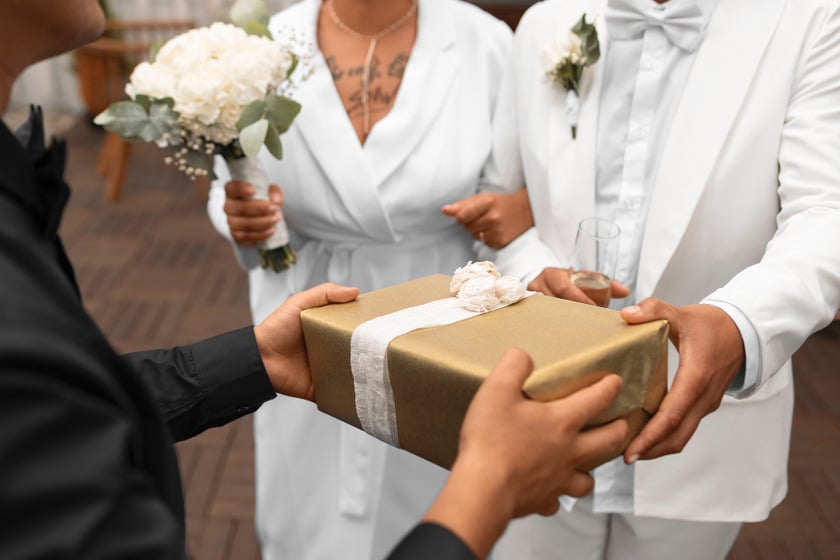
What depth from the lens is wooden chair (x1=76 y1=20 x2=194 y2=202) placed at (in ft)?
18.7

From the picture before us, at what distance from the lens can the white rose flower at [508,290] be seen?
3.62ft

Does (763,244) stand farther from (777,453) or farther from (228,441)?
(228,441)

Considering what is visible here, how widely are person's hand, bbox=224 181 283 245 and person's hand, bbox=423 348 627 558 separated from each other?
3.48ft

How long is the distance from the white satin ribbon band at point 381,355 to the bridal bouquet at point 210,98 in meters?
0.67

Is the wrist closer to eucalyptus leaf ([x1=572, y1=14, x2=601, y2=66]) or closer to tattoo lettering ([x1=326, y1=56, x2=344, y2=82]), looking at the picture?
eucalyptus leaf ([x1=572, y1=14, x2=601, y2=66])

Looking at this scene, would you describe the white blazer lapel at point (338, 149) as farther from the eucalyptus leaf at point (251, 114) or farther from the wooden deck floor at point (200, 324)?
the wooden deck floor at point (200, 324)

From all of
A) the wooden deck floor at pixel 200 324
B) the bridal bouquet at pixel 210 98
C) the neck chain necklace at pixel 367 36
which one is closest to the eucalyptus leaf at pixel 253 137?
the bridal bouquet at pixel 210 98

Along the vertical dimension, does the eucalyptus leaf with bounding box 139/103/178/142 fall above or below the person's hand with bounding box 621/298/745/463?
above

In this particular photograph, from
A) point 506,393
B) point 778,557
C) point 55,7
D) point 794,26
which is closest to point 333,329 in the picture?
point 506,393

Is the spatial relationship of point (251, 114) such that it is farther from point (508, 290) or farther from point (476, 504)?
point (476, 504)

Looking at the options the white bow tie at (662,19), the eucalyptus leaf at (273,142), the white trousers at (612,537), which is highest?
the white bow tie at (662,19)

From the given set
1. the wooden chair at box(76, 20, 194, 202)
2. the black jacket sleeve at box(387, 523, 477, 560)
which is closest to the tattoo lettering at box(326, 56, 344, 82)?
the black jacket sleeve at box(387, 523, 477, 560)

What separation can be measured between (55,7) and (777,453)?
1505 millimetres

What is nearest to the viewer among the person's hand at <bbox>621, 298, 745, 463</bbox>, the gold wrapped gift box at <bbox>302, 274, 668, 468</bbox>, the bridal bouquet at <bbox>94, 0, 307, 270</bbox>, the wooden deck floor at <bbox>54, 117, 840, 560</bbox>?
the gold wrapped gift box at <bbox>302, 274, 668, 468</bbox>
